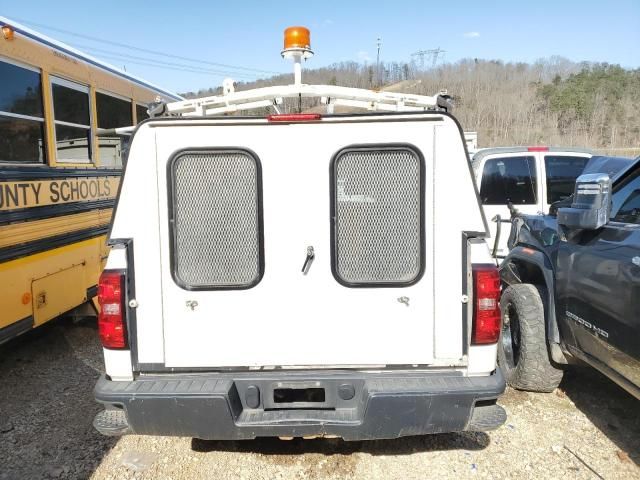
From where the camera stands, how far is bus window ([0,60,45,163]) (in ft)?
13.9

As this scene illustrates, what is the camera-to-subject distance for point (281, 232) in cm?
276

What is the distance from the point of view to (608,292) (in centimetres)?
310

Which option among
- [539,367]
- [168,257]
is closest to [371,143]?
[168,257]

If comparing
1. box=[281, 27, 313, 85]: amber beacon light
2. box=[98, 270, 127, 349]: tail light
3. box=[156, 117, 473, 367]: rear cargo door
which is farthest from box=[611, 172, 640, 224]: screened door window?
box=[98, 270, 127, 349]: tail light

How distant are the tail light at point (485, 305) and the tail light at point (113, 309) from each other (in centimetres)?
184

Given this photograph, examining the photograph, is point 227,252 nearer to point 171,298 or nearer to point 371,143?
point 171,298

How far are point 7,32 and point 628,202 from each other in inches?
190

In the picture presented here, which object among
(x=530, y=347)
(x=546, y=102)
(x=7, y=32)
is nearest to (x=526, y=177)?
(x=530, y=347)

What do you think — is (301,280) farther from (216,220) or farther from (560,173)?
(560,173)

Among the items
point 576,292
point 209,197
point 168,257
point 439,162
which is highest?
point 439,162

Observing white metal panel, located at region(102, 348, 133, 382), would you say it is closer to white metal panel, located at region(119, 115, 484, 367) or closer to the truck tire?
white metal panel, located at region(119, 115, 484, 367)

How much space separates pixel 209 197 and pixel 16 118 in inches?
106

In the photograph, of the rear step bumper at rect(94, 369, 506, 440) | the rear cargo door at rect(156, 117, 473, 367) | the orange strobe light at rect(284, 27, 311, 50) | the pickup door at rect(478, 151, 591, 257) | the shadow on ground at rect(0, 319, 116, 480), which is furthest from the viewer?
the pickup door at rect(478, 151, 591, 257)

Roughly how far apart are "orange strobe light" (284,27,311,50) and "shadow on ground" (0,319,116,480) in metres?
2.96
